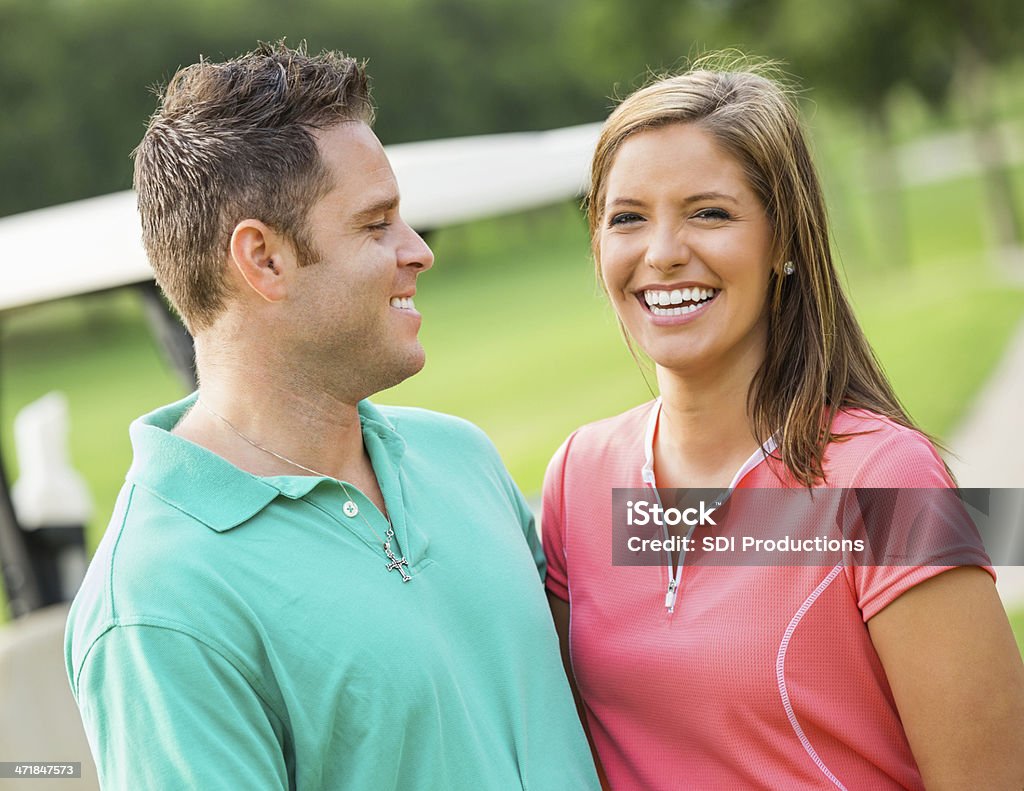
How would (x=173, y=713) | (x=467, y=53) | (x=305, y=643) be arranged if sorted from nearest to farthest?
(x=173, y=713), (x=305, y=643), (x=467, y=53)

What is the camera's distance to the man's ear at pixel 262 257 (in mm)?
1866

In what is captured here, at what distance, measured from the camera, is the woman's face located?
205 centimetres

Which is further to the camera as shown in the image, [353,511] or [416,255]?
[416,255]

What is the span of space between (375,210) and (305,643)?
0.67 m

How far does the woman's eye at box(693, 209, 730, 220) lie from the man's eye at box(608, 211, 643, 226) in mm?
108

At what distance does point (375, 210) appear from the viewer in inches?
76.1

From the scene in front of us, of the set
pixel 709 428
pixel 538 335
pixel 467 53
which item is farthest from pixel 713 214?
pixel 467 53

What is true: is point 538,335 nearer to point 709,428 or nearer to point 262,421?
point 709,428

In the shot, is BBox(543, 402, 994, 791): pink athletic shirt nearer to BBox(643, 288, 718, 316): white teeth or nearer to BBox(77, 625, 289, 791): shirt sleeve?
BBox(643, 288, 718, 316): white teeth

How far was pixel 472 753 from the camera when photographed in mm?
1788

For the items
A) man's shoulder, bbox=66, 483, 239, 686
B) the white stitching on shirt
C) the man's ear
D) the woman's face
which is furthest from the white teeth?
man's shoulder, bbox=66, 483, 239, 686

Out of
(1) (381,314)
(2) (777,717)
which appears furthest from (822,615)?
(1) (381,314)

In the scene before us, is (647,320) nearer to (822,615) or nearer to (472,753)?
(822,615)

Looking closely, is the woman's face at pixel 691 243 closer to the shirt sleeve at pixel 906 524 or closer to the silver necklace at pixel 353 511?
the shirt sleeve at pixel 906 524
